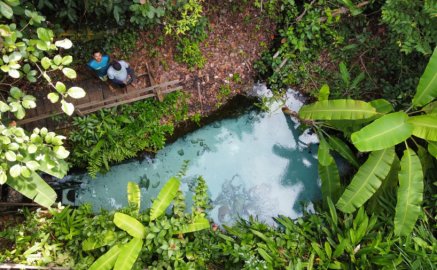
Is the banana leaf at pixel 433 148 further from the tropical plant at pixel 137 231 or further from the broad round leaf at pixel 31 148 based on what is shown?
the broad round leaf at pixel 31 148

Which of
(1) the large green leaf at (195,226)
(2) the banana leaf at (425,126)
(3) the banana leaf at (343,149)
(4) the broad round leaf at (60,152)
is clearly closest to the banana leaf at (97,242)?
(1) the large green leaf at (195,226)

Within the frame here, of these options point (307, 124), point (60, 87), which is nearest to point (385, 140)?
point (307, 124)

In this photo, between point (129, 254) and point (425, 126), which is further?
point (129, 254)

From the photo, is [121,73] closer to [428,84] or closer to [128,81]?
[128,81]

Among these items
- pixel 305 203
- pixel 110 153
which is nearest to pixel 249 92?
pixel 305 203

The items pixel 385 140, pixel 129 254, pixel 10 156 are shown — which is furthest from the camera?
pixel 129 254
